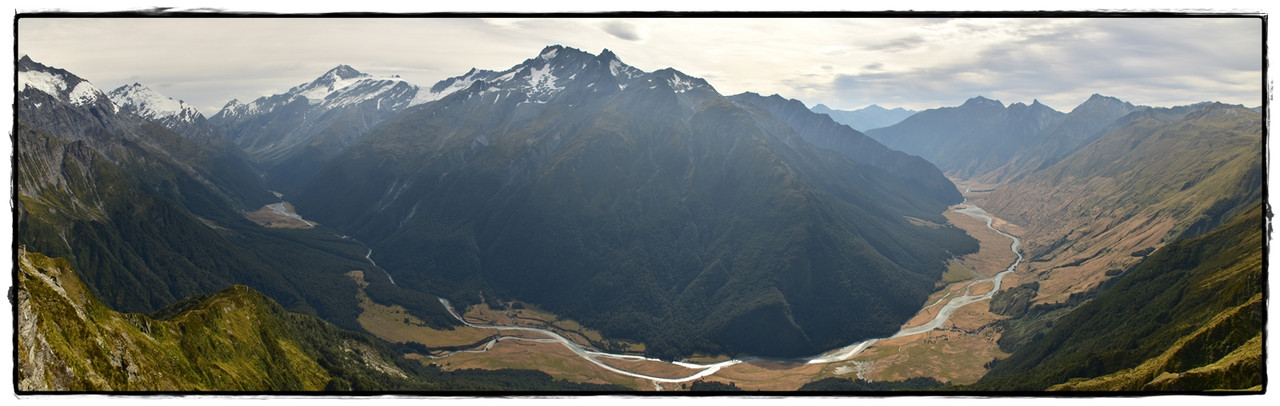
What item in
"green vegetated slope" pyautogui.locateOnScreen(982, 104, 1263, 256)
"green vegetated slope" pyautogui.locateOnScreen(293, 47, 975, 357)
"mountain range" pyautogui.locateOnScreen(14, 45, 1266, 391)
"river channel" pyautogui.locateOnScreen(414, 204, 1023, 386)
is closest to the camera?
"mountain range" pyautogui.locateOnScreen(14, 45, 1266, 391)

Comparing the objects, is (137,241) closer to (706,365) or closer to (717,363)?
(706,365)

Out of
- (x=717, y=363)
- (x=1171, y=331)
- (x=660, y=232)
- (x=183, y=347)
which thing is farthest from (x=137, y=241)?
(x=1171, y=331)

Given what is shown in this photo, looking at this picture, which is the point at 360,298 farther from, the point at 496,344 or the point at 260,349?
the point at 260,349

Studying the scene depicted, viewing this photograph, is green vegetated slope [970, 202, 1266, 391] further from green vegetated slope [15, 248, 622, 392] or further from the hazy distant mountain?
green vegetated slope [15, 248, 622, 392]

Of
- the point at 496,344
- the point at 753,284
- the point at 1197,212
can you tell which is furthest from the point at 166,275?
the point at 1197,212

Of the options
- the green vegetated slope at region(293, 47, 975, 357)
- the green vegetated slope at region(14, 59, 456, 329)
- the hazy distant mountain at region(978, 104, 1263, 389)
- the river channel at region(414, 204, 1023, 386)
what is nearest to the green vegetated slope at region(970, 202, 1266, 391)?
the hazy distant mountain at region(978, 104, 1263, 389)

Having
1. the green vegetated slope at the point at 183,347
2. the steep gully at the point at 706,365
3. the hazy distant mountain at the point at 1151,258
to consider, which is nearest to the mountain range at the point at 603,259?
the green vegetated slope at the point at 183,347
